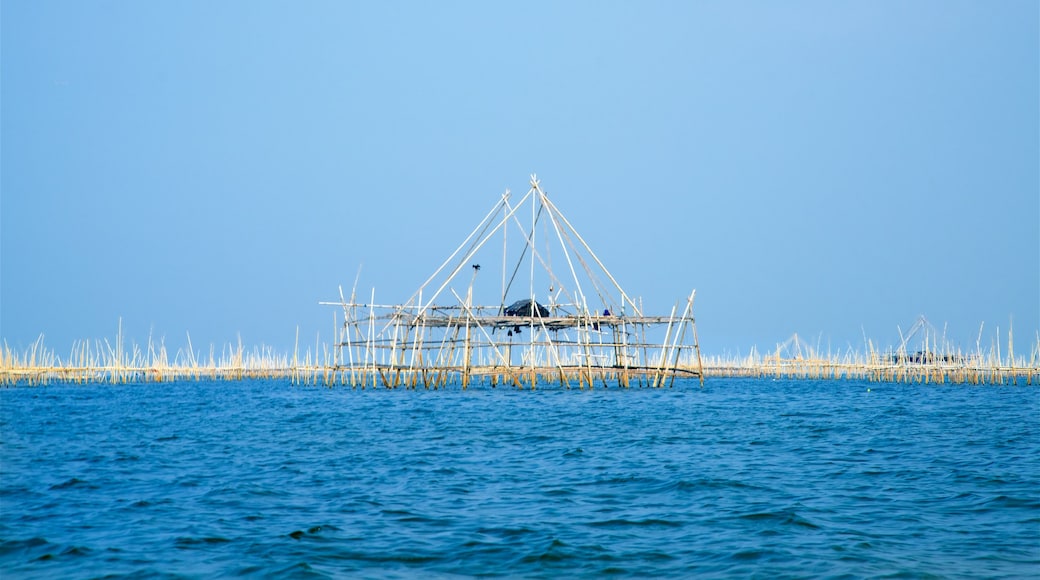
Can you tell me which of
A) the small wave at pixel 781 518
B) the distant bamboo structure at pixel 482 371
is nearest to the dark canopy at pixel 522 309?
the distant bamboo structure at pixel 482 371

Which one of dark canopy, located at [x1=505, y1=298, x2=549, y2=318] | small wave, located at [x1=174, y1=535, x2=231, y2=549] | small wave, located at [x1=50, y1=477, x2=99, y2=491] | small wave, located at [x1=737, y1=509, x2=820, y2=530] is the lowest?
small wave, located at [x1=737, y1=509, x2=820, y2=530]

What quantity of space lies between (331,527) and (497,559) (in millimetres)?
2217

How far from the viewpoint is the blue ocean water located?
378 inches

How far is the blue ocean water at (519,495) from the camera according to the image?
9.60 m

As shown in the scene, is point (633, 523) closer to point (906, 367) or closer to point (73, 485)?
point (73, 485)

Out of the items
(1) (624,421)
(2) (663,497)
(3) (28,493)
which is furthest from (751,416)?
(3) (28,493)

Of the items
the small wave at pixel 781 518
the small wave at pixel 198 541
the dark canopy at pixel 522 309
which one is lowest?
the small wave at pixel 781 518

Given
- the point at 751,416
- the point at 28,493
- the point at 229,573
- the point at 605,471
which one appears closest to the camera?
the point at 229,573

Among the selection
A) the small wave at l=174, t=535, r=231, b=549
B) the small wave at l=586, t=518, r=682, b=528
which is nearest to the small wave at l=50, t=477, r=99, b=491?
the small wave at l=174, t=535, r=231, b=549

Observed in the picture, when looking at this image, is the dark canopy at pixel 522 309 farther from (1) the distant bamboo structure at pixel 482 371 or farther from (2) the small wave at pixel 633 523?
(2) the small wave at pixel 633 523

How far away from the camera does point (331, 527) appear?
1088 cm

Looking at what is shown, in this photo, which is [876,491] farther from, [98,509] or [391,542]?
[98,509]

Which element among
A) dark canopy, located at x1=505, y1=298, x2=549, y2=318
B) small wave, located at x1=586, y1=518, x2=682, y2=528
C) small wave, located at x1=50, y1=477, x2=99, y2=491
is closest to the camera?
small wave, located at x1=586, y1=518, x2=682, y2=528

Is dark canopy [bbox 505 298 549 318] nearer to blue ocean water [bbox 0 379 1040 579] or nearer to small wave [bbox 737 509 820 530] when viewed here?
blue ocean water [bbox 0 379 1040 579]
